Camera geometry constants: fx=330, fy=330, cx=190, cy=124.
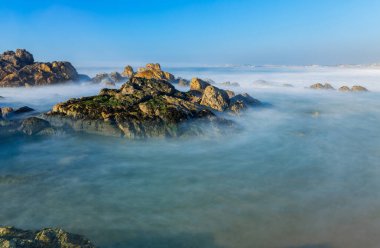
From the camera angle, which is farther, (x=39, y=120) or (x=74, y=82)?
(x=74, y=82)

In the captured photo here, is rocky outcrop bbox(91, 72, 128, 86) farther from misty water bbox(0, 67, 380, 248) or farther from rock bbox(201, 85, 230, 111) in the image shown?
misty water bbox(0, 67, 380, 248)

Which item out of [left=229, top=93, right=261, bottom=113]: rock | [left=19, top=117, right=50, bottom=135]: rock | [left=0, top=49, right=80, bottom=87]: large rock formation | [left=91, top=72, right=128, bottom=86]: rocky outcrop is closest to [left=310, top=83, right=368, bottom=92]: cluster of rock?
[left=229, top=93, right=261, bottom=113]: rock

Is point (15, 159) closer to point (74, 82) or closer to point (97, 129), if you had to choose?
point (97, 129)

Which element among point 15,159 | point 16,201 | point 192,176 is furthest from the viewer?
point 15,159

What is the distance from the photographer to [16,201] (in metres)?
11.7

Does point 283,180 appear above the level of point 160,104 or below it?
below

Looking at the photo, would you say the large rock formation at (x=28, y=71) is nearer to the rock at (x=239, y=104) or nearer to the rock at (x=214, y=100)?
the rock at (x=239, y=104)

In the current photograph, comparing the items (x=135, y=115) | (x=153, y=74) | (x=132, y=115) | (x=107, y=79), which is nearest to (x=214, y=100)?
(x=135, y=115)

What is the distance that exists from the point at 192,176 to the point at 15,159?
9.10 m

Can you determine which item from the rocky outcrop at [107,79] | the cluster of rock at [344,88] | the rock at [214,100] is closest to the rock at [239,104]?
the rock at [214,100]

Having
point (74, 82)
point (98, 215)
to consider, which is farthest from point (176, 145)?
point (74, 82)

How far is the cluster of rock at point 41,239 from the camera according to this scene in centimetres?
652

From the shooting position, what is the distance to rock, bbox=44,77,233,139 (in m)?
19.5

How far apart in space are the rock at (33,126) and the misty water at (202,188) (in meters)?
0.94
